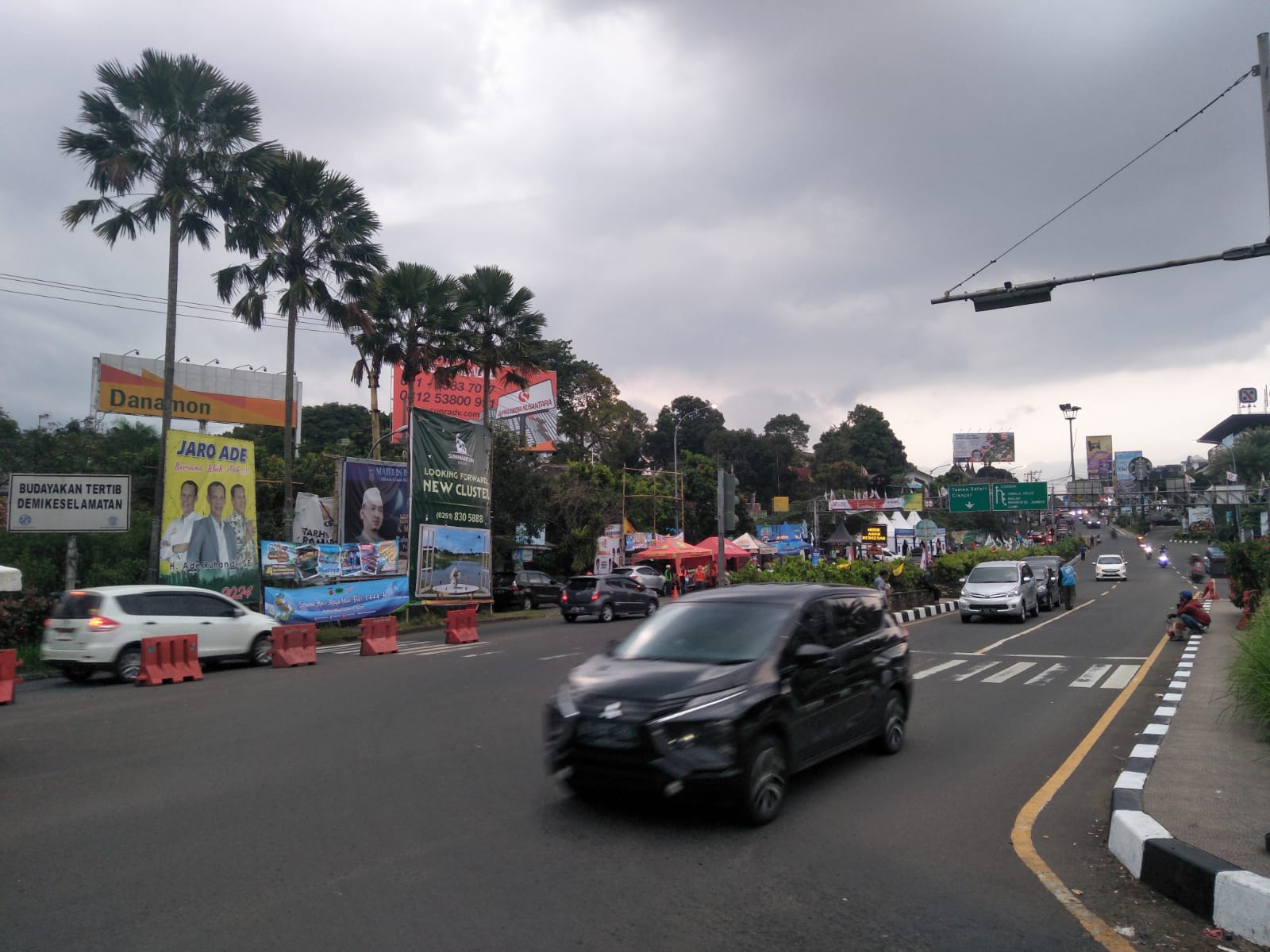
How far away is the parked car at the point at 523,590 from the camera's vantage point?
33344 mm

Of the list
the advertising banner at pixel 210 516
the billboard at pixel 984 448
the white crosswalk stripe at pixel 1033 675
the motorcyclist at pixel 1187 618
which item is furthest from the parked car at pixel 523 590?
the billboard at pixel 984 448

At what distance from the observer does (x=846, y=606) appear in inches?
307

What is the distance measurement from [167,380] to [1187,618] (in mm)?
23854

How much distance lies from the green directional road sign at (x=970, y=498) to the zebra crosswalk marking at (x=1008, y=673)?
35686 mm

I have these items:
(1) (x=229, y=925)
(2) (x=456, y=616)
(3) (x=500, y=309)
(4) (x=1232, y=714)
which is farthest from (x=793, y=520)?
(1) (x=229, y=925)

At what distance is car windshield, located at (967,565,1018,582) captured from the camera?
993 inches

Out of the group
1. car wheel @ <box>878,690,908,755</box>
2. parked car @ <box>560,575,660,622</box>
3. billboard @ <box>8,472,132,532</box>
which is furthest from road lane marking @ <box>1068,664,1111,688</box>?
billboard @ <box>8,472,132,532</box>

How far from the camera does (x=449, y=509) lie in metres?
26.8

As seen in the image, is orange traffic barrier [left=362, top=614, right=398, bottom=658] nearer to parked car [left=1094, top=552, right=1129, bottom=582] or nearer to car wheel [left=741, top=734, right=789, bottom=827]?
car wheel [left=741, top=734, right=789, bottom=827]

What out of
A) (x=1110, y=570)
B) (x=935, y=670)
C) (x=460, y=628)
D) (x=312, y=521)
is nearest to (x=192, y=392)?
(x=312, y=521)

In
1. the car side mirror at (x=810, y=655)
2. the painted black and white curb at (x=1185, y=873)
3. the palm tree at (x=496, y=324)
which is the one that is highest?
the palm tree at (x=496, y=324)

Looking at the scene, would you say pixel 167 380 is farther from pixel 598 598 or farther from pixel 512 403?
pixel 512 403

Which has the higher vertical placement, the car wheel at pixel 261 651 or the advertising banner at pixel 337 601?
the advertising banner at pixel 337 601

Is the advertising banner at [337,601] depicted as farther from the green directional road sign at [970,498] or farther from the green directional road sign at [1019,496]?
the green directional road sign at [1019,496]
